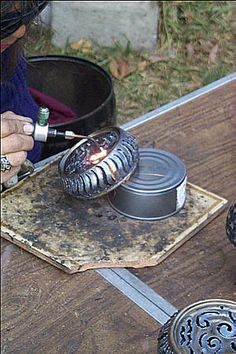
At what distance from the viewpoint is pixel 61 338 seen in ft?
2.77

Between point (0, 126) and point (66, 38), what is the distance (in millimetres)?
1910

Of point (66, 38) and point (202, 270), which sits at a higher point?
point (202, 270)

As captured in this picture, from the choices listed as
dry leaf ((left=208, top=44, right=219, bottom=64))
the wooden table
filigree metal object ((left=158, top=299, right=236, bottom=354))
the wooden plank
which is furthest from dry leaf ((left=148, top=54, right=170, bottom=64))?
filigree metal object ((left=158, top=299, right=236, bottom=354))

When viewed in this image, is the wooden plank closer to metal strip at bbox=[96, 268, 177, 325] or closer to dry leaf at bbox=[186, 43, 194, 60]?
metal strip at bbox=[96, 268, 177, 325]

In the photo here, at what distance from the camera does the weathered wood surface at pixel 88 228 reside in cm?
95

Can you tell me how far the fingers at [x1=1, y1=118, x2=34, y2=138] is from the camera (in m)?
1.04

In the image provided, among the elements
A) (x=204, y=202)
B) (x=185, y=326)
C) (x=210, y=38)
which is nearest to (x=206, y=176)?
(x=204, y=202)

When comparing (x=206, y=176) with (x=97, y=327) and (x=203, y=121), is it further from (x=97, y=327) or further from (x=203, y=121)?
(x=97, y=327)

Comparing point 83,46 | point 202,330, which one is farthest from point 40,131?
point 83,46

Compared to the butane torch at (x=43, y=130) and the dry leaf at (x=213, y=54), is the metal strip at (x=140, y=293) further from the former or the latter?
the dry leaf at (x=213, y=54)

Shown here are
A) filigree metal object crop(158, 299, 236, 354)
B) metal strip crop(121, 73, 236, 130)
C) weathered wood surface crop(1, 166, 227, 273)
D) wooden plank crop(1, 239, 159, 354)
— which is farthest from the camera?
metal strip crop(121, 73, 236, 130)

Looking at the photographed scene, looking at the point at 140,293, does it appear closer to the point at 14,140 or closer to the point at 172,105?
the point at 14,140

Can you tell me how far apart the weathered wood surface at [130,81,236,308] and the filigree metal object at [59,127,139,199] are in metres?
0.13

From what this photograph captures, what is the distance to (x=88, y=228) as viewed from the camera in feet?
3.32
